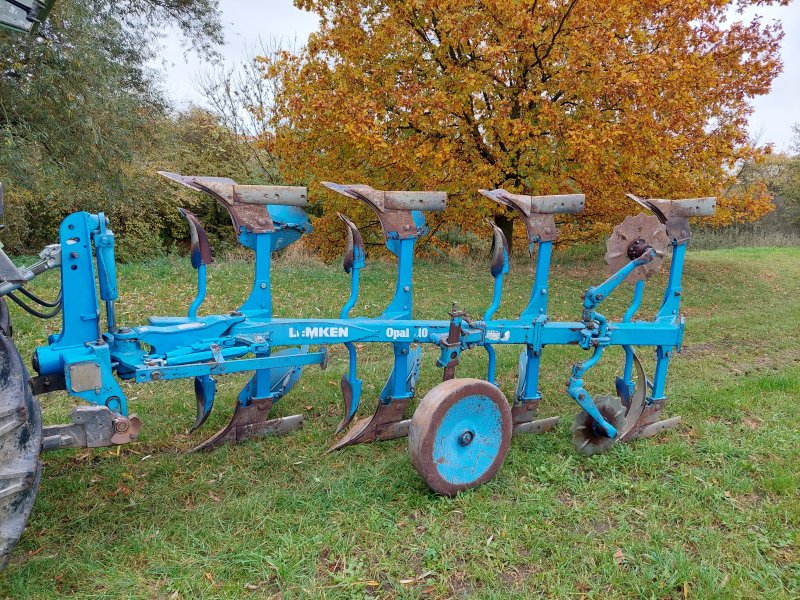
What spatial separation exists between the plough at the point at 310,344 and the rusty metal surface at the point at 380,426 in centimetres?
1

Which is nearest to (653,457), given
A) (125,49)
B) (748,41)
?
(748,41)

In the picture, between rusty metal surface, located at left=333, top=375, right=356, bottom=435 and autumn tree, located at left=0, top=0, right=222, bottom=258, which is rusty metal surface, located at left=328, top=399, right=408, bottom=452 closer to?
rusty metal surface, located at left=333, top=375, right=356, bottom=435

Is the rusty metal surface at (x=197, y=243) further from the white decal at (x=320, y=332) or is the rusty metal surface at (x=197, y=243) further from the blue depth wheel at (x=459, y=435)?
the blue depth wheel at (x=459, y=435)

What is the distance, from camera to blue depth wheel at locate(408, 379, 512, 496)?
10.7 feet

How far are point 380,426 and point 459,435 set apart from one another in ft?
3.52

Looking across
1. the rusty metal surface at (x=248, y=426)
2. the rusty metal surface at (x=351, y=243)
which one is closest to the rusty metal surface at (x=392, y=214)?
the rusty metal surface at (x=351, y=243)

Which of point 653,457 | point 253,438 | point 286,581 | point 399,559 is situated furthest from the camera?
point 253,438

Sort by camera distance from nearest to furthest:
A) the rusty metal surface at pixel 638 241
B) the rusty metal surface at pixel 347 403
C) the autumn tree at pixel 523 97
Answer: the rusty metal surface at pixel 638 241, the rusty metal surface at pixel 347 403, the autumn tree at pixel 523 97

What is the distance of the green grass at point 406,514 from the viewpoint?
271cm

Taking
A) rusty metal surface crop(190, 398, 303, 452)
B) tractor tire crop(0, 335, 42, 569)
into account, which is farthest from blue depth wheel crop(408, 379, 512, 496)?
tractor tire crop(0, 335, 42, 569)

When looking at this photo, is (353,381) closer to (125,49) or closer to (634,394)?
(634,394)

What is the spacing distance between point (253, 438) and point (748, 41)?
39.4ft

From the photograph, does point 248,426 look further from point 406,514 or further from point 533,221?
point 533,221

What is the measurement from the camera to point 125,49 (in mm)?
12141
